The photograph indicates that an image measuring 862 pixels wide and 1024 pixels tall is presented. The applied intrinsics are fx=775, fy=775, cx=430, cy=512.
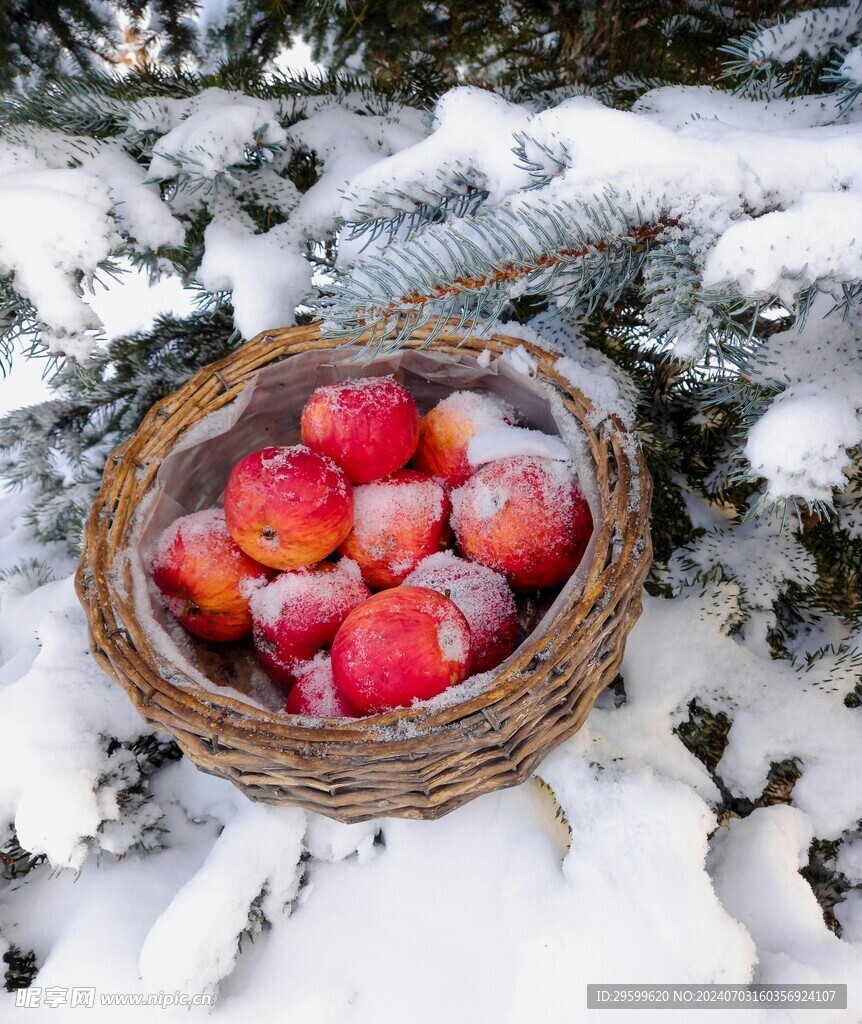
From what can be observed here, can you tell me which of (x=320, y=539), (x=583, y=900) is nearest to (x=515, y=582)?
(x=320, y=539)

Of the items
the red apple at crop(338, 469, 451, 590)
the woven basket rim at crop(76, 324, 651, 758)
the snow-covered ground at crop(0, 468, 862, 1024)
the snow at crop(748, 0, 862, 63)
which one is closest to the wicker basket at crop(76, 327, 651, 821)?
the woven basket rim at crop(76, 324, 651, 758)

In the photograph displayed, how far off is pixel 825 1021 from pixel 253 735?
619 mm

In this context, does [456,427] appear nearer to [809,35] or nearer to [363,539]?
[363,539]

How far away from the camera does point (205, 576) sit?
93 cm

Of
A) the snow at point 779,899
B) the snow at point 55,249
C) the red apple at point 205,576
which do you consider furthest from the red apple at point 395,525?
the snow at point 779,899

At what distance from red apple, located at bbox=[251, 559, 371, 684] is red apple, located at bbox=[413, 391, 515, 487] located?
19cm

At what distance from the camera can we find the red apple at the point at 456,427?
0.98 m

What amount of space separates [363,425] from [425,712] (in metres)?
0.36

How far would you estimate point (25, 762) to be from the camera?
857 mm

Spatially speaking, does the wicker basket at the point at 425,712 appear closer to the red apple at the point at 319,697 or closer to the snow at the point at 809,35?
the red apple at the point at 319,697

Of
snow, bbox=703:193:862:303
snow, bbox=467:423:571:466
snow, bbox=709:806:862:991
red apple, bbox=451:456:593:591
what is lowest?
snow, bbox=709:806:862:991

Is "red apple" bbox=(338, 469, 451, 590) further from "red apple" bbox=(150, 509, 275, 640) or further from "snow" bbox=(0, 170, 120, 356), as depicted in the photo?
"snow" bbox=(0, 170, 120, 356)

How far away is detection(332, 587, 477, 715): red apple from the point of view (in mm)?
783

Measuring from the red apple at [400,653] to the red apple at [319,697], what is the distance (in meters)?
0.04
